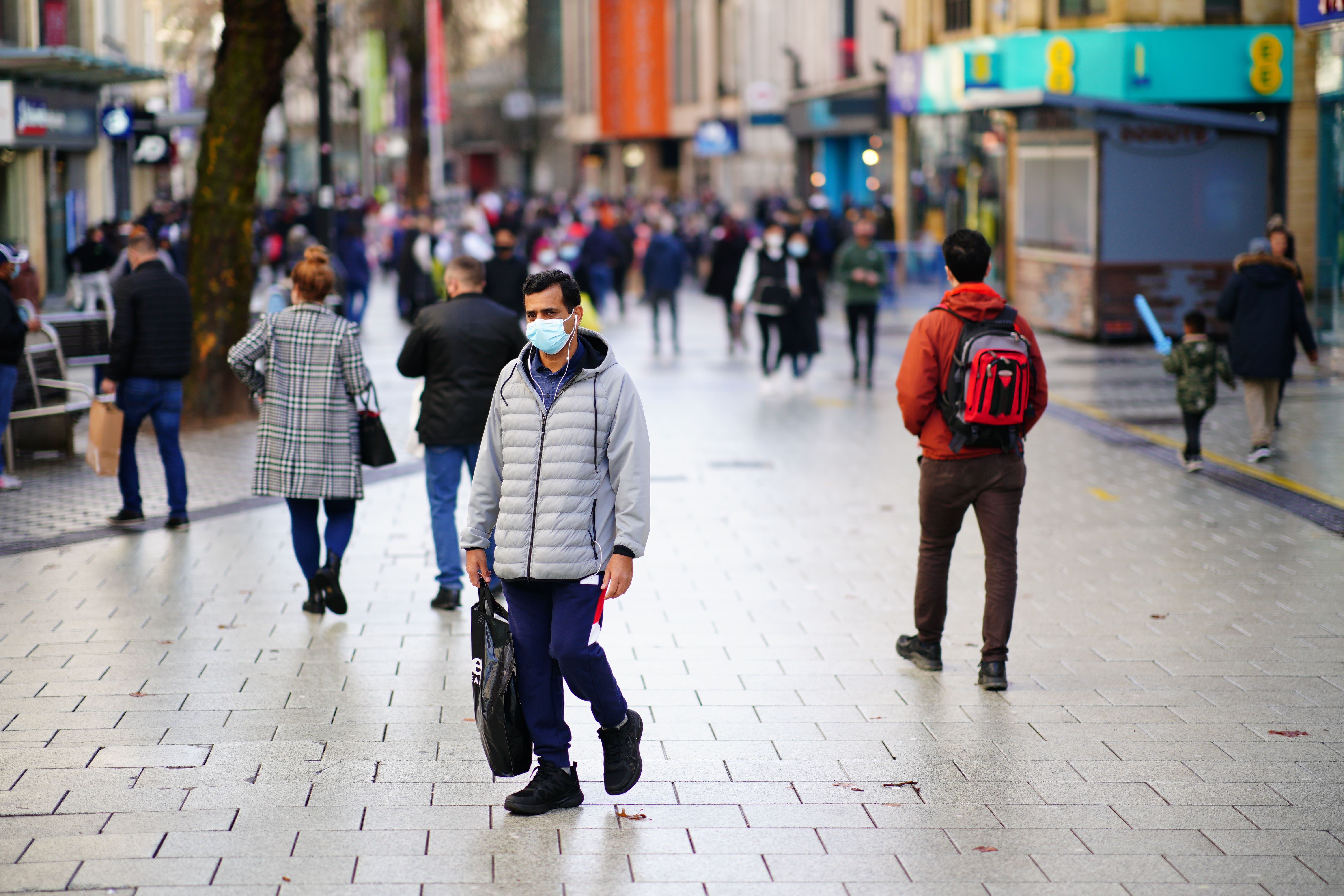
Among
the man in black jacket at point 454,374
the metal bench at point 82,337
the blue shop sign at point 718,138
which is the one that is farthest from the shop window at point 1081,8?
the blue shop sign at point 718,138

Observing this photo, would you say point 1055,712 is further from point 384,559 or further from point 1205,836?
point 384,559

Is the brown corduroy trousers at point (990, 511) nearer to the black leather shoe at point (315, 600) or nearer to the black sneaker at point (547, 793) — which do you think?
the black sneaker at point (547, 793)

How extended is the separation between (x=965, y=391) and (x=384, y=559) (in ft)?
13.4

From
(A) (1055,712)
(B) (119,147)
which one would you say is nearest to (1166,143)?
(A) (1055,712)

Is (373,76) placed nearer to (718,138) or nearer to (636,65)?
(718,138)

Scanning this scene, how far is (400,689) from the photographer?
6.84 meters

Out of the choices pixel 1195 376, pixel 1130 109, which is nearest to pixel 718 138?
pixel 1130 109

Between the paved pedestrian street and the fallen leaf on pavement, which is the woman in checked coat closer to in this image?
the paved pedestrian street

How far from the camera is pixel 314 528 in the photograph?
27.2 ft

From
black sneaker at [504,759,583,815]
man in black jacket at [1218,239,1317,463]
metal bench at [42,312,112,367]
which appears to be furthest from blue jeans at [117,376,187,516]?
man in black jacket at [1218,239,1317,463]

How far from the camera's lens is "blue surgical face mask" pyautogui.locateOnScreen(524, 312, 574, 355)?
5.20m

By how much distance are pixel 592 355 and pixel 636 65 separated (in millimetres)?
58106

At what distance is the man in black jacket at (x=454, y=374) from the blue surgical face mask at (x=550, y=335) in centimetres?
279

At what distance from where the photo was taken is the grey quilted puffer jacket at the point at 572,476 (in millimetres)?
5215
